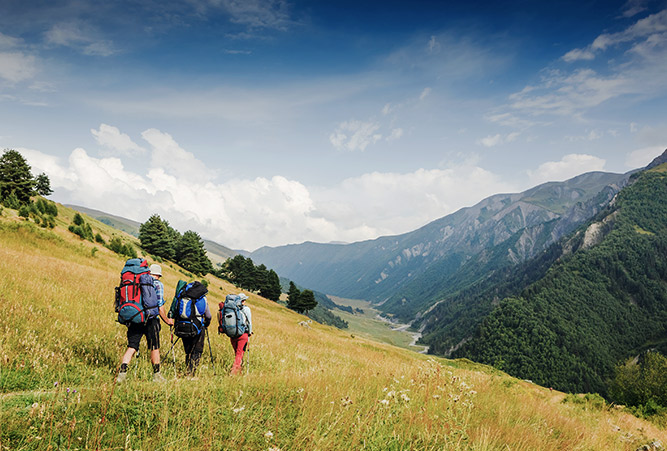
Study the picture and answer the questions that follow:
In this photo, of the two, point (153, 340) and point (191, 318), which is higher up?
point (191, 318)

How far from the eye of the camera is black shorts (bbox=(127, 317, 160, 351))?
6254 millimetres

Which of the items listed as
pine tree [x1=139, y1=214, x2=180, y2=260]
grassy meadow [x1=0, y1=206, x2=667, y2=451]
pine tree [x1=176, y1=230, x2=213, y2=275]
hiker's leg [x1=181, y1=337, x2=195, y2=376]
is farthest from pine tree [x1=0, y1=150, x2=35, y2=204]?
hiker's leg [x1=181, y1=337, x2=195, y2=376]

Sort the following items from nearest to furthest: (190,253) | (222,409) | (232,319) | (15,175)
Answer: (222,409) < (232,319) < (15,175) < (190,253)

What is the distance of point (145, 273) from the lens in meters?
6.59

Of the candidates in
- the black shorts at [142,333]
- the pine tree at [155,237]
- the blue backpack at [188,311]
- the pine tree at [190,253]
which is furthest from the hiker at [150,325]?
the pine tree at [190,253]

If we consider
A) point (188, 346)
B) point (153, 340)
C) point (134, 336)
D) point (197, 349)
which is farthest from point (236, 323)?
point (134, 336)

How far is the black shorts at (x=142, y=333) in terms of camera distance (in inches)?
246

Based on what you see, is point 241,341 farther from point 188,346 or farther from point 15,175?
point 15,175

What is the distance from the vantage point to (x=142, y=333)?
6.41m

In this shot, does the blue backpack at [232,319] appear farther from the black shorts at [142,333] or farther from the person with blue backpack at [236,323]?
the black shorts at [142,333]

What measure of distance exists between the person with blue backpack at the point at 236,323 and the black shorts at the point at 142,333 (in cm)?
150

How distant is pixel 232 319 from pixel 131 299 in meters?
2.26

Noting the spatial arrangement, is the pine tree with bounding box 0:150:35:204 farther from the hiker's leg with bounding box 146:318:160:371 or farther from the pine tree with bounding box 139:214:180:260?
the hiker's leg with bounding box 146:318:160:371

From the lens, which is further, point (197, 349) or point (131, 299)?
point (197, 349)
